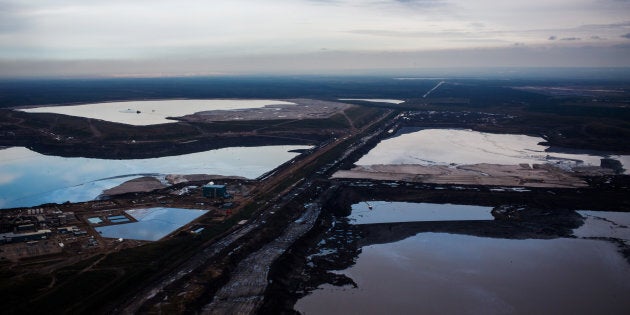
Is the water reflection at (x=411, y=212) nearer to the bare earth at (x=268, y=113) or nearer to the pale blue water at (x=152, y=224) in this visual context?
the pale blue water at (x=152, y=224)

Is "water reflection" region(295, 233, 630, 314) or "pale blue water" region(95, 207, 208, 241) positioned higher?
"pale blue water" region(95, 207, 208, 241)

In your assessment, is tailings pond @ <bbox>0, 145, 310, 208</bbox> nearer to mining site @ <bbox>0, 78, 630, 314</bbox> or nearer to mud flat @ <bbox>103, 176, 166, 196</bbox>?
Result: mining site @ <bbox>0, 78, 630, 314</bbox>

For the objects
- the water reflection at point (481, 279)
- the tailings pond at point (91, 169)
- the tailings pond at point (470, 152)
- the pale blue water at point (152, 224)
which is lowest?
the water reflection at point (481, 279)

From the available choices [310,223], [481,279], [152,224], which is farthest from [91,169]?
[481,279]

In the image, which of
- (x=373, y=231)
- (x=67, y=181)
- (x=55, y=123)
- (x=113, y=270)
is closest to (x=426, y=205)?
(x=373, y=231)

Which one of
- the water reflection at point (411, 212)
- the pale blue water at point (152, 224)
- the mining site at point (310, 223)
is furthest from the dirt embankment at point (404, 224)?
the pale blue water at point (152, 224)

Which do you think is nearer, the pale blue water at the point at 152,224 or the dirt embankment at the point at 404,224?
the dirt embankment at the point at 404,224

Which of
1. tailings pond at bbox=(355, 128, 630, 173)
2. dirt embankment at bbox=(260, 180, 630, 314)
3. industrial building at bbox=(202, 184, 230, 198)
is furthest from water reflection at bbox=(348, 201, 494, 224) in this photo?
tailings pond at bbox=(355, 128, 630, 173)
